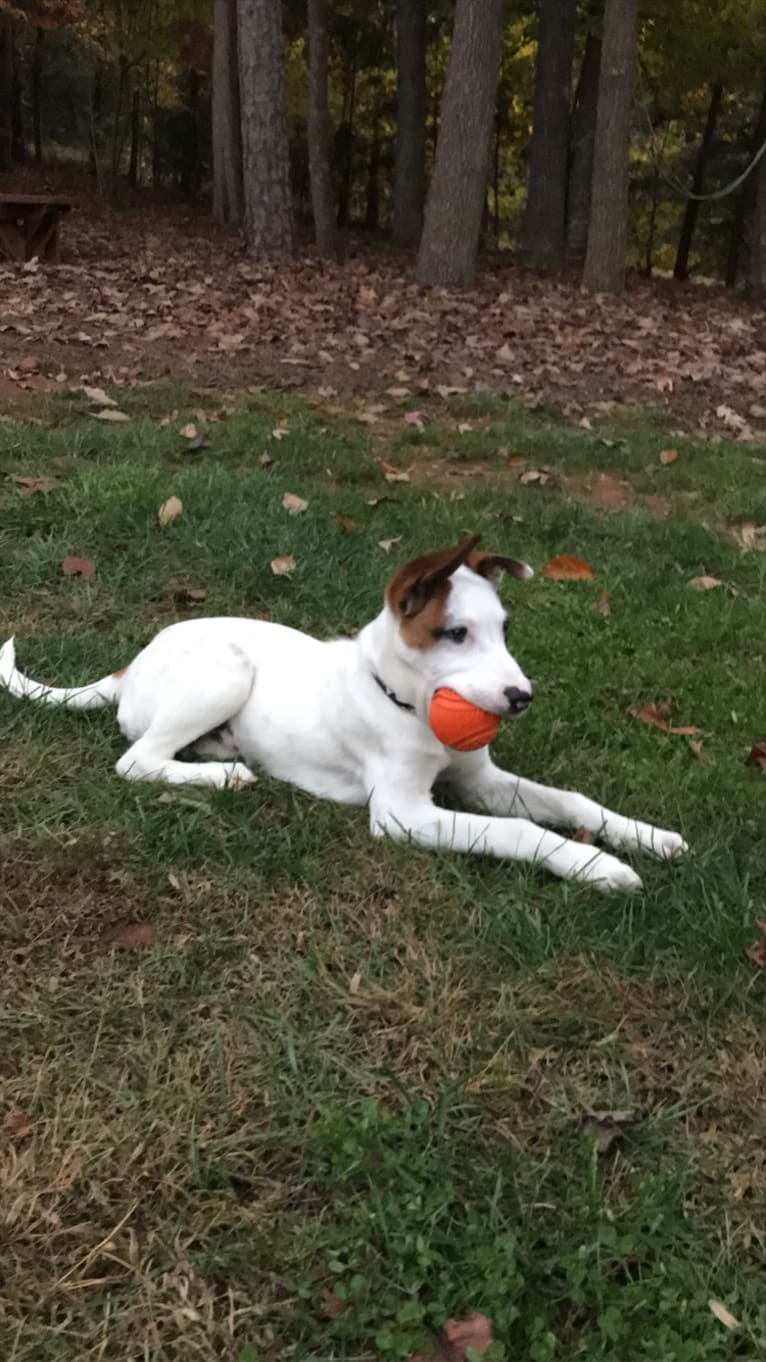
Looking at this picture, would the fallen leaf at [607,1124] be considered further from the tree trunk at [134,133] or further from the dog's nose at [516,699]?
the tree trunk at [134,133]

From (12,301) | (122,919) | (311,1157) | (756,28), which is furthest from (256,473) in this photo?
(756,28)

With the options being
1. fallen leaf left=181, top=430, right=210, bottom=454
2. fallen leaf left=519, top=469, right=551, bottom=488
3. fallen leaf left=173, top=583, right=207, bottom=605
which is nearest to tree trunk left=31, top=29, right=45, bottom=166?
fallen leaf left=181, top=430, right=210, bottom=454

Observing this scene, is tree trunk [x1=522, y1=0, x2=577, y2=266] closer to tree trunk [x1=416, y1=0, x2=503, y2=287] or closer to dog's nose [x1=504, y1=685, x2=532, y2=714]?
tree trunk [x1=416, y1=0, x2=503, y2=287]

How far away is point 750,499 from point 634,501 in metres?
0.71

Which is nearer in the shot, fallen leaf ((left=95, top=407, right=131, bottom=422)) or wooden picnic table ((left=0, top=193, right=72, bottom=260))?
fallen leaf ((left=95, top=407, right=131, bottom=422))

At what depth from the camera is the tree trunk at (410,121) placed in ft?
65.5

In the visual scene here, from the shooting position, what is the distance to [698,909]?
3297 millimetres

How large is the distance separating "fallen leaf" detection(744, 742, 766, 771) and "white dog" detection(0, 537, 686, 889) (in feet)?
2.78

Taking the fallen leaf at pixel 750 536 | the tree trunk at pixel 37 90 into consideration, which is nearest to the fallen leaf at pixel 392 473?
the fallen leaf at pixel 750 536

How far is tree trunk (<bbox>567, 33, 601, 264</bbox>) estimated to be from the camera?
66.7 ft

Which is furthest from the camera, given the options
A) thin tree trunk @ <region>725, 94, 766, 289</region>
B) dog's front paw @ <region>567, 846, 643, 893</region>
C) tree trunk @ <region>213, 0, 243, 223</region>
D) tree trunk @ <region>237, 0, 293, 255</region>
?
thin tree trunk @ <region>725, 94, 766, 289</region>

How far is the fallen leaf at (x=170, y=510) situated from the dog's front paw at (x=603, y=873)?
3480mm

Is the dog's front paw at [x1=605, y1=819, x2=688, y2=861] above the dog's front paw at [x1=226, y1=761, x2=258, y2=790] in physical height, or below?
above

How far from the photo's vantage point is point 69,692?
4.30 metres
